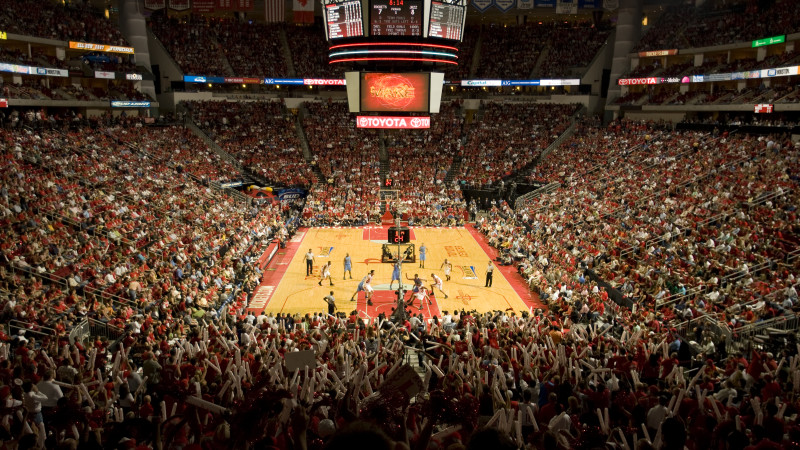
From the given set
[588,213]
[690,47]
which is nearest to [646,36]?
[690,47]

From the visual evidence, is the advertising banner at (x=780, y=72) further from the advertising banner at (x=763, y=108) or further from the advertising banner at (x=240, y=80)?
the advertising banner at (x=240, y=80)

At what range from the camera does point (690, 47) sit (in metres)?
39.2

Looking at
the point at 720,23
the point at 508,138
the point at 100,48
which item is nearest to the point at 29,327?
the point at 100,48

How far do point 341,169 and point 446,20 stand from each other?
16.4m

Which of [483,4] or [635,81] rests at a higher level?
[483,4]

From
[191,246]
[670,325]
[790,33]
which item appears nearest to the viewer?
[670,325]

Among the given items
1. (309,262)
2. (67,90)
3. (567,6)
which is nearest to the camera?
(309,262)

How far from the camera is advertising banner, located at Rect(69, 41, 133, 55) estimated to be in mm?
38228

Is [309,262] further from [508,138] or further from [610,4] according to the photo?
[610,4]

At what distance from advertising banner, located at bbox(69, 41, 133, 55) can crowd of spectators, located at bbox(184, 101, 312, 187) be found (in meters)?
6.24

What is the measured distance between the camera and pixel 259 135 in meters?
45.3

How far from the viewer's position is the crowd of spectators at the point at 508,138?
4134cm

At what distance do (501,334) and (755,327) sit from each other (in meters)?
6.92

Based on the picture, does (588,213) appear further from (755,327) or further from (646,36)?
(646,36)
